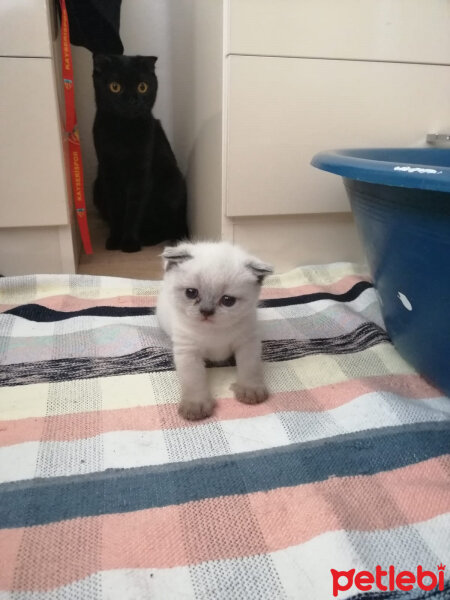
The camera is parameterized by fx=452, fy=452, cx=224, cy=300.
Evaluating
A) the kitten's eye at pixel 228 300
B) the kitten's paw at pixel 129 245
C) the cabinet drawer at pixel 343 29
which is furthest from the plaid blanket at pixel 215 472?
the cabinet drawer at pixel 343 29

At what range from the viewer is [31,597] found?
0.48 meters

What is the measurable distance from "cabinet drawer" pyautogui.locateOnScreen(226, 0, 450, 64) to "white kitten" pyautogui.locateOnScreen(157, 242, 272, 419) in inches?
25.0

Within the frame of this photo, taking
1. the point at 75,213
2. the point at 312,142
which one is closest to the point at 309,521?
the point at 312,142

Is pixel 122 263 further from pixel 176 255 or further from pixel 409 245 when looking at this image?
pixel 409 245

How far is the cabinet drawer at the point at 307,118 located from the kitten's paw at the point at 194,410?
2.22ft

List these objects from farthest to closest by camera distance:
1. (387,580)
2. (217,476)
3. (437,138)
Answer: (437,138) → (217,476) → (387,580)

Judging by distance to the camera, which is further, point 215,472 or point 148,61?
point 148,61

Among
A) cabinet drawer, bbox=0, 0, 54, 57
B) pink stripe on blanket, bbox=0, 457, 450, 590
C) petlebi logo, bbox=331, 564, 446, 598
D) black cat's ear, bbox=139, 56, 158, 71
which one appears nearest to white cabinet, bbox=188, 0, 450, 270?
black cat's ear, bbox=139, 56, 158, 71

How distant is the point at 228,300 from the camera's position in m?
0.74

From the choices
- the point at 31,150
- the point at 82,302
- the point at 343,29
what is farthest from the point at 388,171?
the point at 31,150

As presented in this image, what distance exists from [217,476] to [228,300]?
270mm

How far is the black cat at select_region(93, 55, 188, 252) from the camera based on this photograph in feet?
4.68

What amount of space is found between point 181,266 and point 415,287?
0.41 meters

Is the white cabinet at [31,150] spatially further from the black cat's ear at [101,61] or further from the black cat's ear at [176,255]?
the black cat's ear at [176,255]
